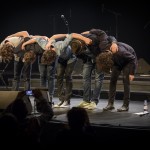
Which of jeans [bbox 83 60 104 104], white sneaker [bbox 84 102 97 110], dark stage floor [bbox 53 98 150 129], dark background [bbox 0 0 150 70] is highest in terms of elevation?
dark background [bbox 0 0 150 70]

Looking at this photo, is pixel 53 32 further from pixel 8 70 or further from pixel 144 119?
pixel 144 119

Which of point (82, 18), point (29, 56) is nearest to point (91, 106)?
point (29, 56)

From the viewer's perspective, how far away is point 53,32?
10250 mm

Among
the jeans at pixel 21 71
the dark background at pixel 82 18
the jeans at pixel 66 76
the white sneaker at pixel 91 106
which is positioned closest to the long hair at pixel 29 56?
the jeans at pixel 66 76

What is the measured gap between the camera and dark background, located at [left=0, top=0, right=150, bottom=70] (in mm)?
9375

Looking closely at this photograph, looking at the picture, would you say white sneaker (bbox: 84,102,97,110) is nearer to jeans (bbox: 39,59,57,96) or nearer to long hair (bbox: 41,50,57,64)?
jeans (bbox: 39,59,57,96)

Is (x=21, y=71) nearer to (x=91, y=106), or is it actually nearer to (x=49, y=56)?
(x=49, y=56)

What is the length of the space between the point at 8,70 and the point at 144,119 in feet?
20.2

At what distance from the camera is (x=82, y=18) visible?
32.6 ft

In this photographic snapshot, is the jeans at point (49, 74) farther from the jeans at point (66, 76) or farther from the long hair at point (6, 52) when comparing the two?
the long hair at point (6, 52)

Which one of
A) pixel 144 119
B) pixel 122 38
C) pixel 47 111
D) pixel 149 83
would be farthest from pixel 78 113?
pixel 122 38

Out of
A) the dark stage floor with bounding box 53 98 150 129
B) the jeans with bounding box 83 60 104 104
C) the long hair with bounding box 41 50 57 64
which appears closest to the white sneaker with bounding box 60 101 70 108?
the dark stage floor with bounding box 53 98 150 129

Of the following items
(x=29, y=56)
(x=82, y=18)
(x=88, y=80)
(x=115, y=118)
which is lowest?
(x=115, y=118)

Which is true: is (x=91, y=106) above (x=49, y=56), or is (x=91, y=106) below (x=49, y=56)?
below
